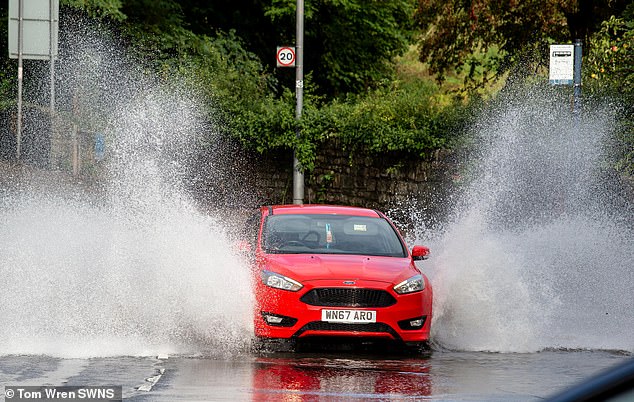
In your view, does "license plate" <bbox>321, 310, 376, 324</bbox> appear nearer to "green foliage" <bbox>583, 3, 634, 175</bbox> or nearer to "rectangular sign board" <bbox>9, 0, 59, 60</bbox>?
"green foliage" <bbox>583, 3, 634, 175</bbox>

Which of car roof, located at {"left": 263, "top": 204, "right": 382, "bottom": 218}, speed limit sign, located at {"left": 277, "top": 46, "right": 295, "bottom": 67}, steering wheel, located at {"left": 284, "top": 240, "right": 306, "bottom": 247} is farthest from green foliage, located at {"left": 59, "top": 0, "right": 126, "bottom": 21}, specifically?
steering wheel, located at {"left": 284, "top": 240, "right": 306, "bottom": 247}

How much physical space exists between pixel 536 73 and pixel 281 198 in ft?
31.2

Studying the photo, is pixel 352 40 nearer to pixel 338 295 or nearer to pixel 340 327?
pixel 338 295

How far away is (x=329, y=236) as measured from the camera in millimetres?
13312

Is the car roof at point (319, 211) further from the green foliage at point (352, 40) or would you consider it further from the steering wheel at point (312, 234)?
the green foliage at point (352, 40)

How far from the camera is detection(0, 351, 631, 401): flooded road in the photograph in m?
8.98

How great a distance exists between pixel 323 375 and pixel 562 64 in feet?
28.7

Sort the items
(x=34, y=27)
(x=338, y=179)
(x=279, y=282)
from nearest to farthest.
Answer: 1. (x=279, y=282)
2. (x=34, y=27)
3. (x=338, y=179)

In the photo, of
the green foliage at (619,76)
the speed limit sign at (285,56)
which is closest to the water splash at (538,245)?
the green foliage at (619,76)

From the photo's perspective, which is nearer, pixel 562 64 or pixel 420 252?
pixel 420 252

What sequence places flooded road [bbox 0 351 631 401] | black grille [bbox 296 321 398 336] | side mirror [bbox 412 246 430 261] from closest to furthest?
flooded road [bbox 0 351 631 401] → black grille [bbox 296 321 398 336] → side mirror [bbox 412 246 430 261]

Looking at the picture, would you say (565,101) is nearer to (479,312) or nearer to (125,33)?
(479,312)

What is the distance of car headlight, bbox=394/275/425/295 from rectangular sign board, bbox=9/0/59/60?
14.3m

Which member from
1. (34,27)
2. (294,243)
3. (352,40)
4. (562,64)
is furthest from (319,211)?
(352,40)
